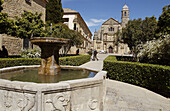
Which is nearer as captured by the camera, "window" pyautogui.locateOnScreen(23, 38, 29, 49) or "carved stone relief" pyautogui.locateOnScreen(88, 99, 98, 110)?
"carved stone relief" pyautogui.locateOnScreen(88, 99, 98, 110)

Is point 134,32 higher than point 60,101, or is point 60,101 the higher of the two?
point 134,32

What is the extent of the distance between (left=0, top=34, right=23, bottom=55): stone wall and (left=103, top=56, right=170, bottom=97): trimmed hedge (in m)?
10.6

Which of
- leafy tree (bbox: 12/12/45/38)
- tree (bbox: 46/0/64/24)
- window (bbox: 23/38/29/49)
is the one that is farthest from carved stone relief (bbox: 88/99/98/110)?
tree (bbox: 46/0/64/24)

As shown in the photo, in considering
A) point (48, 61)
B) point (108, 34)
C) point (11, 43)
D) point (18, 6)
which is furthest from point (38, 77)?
point (108, 34)

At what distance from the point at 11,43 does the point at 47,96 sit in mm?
12460

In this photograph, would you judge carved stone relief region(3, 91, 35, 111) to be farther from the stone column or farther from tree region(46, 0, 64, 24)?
tree region(46, 0, 64, 24)

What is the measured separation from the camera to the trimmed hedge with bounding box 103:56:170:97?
4504 mm

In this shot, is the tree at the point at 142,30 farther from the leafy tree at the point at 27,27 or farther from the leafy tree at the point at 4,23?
the leafy tree at the point at 4,23

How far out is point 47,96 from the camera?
7.68 ft

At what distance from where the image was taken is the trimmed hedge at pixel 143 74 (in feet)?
14.8

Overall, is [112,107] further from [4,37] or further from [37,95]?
[4,37]

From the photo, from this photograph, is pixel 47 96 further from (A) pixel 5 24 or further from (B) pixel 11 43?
(B) pixel 11 43

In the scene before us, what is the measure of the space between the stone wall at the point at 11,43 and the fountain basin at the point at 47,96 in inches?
440

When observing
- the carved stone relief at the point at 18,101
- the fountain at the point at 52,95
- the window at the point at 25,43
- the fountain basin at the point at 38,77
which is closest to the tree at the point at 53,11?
the window at the point at 25,43
